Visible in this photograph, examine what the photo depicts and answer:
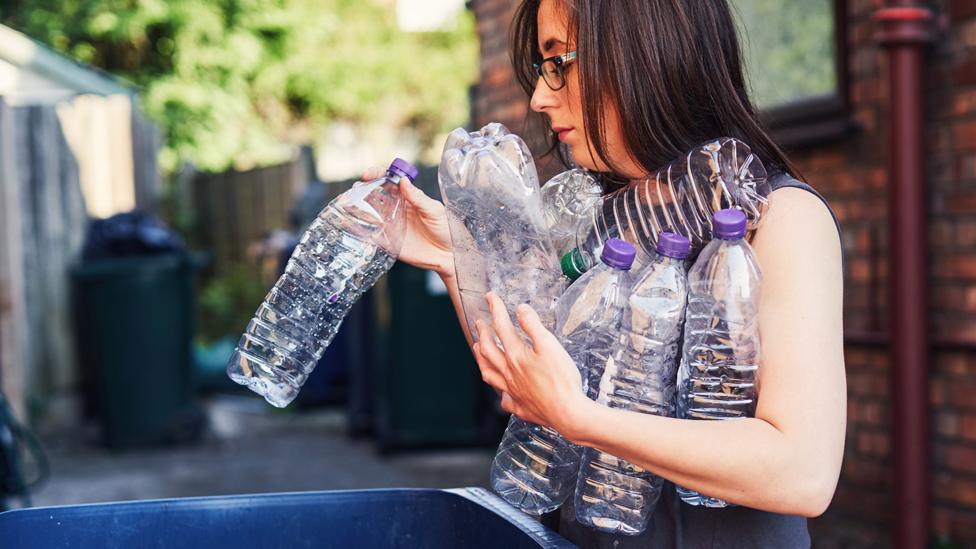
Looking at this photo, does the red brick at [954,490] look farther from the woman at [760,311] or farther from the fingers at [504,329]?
the fingers at [504,329]

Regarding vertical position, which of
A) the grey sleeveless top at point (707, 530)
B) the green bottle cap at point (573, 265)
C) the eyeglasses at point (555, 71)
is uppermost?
the eyeglasses at point (555, 71)

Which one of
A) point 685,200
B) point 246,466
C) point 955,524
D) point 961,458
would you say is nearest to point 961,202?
point 961,458

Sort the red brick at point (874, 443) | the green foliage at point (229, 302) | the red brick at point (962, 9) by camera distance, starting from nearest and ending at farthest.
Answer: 1. the red brick at point (962, 9)
2. the red brick at point (874, 443)
3. the green foliage at point (229, 302)

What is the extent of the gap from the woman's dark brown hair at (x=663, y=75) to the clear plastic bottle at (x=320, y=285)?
402 millimetres

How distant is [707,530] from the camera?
1.68 m

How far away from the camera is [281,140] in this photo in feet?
54.1

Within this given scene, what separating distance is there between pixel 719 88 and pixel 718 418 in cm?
54

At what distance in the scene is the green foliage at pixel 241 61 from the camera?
13266 mm

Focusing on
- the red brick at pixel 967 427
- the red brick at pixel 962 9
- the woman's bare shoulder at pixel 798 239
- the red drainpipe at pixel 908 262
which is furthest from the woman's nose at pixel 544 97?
the red brick at pixel 967 427

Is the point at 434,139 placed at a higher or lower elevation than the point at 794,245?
higher

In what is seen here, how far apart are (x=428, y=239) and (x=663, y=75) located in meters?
0.59

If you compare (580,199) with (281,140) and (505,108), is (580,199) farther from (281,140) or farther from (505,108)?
→ (281,140)

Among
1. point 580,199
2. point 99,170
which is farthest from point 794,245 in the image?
point 99,170

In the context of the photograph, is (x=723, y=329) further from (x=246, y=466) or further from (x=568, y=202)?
(x=246, y=466)
